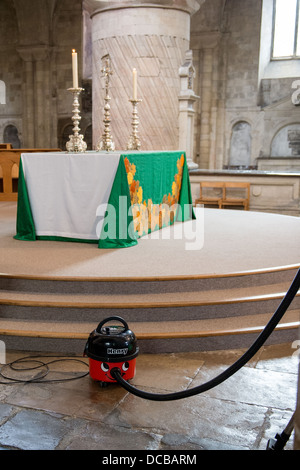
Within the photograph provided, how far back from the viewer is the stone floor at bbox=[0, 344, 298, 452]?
7.77 ft

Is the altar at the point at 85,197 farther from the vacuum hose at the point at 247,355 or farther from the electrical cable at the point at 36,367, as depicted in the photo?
the vacuum hose at the point at 247,355

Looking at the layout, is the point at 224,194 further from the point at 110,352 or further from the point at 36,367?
the point at 110,352

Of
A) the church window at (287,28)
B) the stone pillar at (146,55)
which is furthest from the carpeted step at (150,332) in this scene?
the church window at (287,28)

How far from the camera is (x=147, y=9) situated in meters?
9.45

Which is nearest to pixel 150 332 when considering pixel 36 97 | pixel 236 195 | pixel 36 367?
pixel 36 367

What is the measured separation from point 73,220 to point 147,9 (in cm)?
616

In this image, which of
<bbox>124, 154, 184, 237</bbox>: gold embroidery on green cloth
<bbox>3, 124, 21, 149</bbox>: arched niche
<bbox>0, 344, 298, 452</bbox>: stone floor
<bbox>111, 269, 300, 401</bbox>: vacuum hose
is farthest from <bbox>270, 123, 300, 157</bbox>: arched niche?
<bbox>111, 269, 300, 401</bbox>: vacuum hose

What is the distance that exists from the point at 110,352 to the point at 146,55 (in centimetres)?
797

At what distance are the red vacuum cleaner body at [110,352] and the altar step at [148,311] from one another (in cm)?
47

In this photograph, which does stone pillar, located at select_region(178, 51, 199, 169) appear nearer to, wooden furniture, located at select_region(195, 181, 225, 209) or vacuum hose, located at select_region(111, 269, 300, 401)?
wooden furniture, located at select_region(195, 181, 225, 209)

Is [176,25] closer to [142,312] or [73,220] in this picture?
[73,220]

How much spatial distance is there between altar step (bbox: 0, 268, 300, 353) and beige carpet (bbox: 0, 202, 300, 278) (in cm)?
11

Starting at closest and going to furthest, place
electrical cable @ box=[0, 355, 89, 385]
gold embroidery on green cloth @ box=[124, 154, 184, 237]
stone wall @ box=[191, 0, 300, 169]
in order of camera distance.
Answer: electrical cable @ box=[0, 355, 89, 385] → gold embroidery on green cloth @ box=[124, 154, 184, 237] → stone wall @ box=[191, 0, 300, 169]

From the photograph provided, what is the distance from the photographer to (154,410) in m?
2.66
